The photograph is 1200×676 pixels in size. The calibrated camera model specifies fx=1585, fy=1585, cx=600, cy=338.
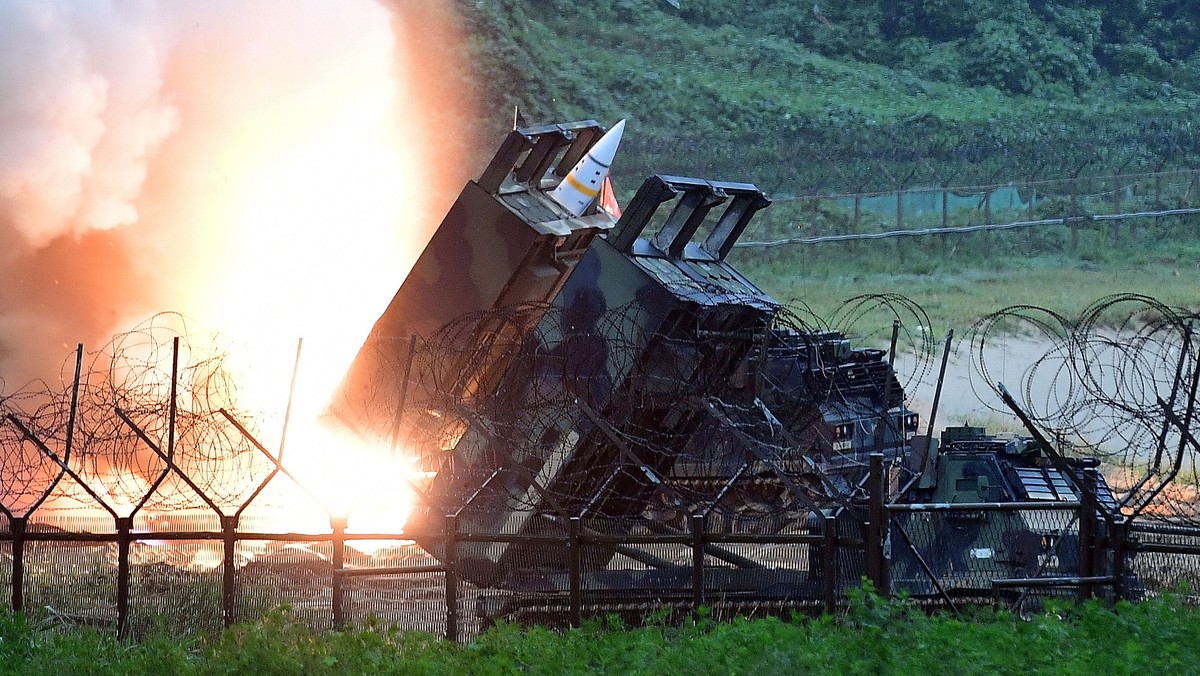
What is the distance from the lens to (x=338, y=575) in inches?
431

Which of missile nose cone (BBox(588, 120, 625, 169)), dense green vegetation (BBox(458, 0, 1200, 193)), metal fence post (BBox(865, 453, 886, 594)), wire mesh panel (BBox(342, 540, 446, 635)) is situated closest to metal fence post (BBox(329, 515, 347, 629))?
wire mesh panel (BBox(342, 540, 446, 635))

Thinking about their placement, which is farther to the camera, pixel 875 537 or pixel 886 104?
pixel 886 104

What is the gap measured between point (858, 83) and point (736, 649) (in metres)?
37.1

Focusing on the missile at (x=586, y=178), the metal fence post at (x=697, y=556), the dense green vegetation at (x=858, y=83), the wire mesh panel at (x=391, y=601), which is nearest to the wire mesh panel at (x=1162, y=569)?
the metal fence post at (x=697, y=556)

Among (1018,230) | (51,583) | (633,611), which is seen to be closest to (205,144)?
(51,583)

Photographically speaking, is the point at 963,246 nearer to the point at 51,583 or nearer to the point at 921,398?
the point at 921,398

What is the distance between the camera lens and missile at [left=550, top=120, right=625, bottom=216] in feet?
53.3

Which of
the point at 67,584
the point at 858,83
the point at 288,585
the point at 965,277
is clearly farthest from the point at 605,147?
the point at 858,83

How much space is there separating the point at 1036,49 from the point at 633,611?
36.1 m

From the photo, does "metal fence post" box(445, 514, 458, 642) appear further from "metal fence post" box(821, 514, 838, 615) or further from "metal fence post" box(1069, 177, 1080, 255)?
"metal fence post" box(1069, 177, 1080, 255)

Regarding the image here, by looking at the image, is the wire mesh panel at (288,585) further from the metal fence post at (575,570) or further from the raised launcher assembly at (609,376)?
the raised launcher assembly at (609,376)

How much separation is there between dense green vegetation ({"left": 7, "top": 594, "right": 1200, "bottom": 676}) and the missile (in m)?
7.05

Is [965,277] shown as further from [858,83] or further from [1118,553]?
[1118,553]

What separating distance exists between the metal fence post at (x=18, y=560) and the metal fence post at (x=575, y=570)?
13.5 feet
